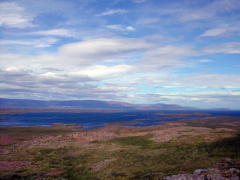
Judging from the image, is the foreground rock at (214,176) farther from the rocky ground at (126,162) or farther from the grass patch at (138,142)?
the grass patch at (138,142)

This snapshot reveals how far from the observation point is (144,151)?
47.2 m

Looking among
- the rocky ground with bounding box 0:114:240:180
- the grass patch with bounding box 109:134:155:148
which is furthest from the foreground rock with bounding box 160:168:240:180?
the grass patch with bounding box 109:134:155:148

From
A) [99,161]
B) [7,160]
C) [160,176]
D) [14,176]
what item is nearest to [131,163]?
[99,161]

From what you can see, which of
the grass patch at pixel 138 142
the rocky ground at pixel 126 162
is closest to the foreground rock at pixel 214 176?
the rocky ground at pixel 126 162

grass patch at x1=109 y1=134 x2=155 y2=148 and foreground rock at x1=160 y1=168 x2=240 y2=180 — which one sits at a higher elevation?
foreground rock at x1=160 y1=168 x2=240 y2=180

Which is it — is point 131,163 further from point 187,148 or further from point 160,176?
point 187,148

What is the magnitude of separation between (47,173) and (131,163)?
14.7 m

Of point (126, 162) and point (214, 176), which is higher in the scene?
point (214, 176)

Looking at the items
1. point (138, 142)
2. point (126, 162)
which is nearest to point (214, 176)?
point (126, 162)

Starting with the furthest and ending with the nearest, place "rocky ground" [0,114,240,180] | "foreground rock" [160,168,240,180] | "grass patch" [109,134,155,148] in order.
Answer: "grass patch" [109,134,155,148] → "rocky ground" [0,114,240,180] → "foreground rock" [160,168,240,180]

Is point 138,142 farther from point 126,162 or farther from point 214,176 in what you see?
point 214,176

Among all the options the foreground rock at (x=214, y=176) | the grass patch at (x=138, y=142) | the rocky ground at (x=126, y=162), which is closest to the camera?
the foreground rock at (x=214, y=176)

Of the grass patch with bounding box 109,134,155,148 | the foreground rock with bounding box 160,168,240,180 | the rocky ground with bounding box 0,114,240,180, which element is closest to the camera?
the foreground rock with bounding box 160,168,240,180

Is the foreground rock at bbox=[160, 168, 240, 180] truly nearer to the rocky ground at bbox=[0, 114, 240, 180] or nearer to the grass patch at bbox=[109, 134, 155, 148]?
the rocky ground at bbox=[0, 114, 240, 180]
